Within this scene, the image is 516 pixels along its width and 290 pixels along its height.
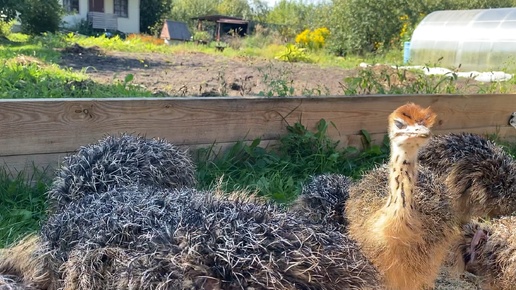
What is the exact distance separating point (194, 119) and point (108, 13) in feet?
109

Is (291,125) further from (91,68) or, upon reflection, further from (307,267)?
(91,68)

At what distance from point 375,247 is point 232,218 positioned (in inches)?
43.6

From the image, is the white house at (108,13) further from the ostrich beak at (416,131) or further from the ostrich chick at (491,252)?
the ostrich beak at (416,131)

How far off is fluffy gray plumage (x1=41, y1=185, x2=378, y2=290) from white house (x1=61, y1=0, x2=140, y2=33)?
1325 inches

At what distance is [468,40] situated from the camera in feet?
53.0

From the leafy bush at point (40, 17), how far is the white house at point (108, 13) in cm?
927

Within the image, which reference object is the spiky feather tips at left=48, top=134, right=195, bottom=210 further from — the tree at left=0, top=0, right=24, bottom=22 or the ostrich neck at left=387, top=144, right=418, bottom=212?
the tree at left=0, top=0, right=24, bottom=22

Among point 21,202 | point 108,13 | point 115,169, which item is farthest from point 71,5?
point 115,169

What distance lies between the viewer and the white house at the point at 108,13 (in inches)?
1345

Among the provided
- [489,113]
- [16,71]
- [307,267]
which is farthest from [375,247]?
[16,71]

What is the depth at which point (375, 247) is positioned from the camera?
2768 millimetres

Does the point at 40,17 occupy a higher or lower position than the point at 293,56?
higher

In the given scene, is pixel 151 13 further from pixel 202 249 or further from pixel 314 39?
pixel 202 249

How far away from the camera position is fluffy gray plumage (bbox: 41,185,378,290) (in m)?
1.75
